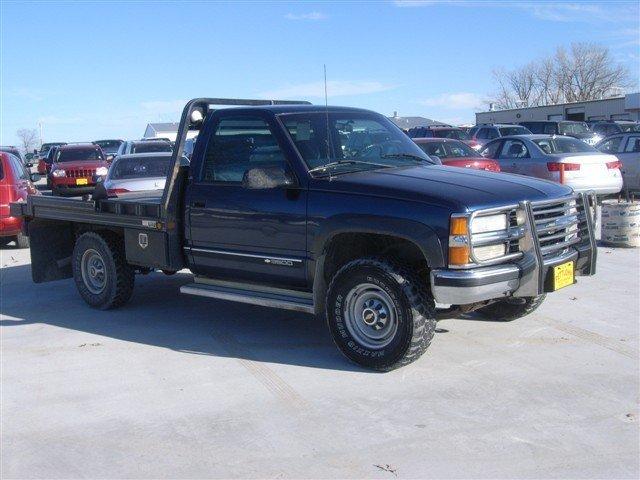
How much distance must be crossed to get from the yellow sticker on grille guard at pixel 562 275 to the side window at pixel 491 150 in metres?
11.3

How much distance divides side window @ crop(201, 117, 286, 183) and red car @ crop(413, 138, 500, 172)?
8579 millimetres

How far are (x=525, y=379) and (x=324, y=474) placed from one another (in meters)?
2.05

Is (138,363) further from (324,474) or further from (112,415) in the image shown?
(324,474)

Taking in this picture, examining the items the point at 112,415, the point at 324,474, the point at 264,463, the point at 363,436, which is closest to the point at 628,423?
the point at 363,436

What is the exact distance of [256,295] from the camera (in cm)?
655

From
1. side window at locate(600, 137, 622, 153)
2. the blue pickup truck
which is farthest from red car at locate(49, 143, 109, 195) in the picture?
the blue pickup truck

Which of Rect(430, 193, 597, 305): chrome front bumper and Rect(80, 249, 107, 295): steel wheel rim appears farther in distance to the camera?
Rect(80, 249, 107, 295): steel wheel rim

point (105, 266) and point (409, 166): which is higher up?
point (409, 166)

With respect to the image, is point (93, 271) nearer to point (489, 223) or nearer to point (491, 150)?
point (489, 223)

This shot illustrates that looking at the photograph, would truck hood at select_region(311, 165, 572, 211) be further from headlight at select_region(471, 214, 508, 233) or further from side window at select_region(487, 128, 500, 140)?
side window at select_region(487, 128, 500, 140)

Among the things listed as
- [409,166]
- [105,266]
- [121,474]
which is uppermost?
[409,166]

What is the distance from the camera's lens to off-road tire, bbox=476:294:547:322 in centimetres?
699

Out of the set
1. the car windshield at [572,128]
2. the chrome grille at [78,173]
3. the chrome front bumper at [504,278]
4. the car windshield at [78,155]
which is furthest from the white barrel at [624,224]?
the car windshield at [78,155]

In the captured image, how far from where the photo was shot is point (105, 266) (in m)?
8.19
